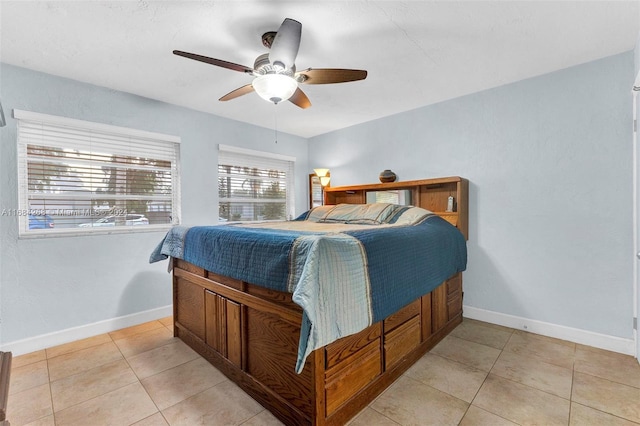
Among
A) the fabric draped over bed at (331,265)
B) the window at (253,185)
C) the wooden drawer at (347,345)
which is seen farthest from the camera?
the window at (253,185)

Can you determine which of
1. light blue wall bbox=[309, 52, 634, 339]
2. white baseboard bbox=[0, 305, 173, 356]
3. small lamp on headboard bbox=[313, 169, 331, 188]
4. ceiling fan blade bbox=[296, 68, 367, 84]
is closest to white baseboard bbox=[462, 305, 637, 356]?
light blue wall bbox=[309, 52, 634, 339]

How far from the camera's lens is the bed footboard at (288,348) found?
145 cm

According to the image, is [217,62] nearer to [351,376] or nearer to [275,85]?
[275,85]

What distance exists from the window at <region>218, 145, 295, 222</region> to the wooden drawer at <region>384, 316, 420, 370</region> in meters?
2.64

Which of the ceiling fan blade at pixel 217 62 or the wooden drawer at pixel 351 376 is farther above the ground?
the ceiling fan blade at pixel 217 62

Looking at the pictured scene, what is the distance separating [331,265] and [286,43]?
127 centimetres

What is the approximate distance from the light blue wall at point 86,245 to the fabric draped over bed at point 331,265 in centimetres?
82

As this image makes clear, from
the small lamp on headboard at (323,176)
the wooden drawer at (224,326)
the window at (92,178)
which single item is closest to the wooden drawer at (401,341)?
the wooden drawer at (224,326)

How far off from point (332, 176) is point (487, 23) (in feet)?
8.89

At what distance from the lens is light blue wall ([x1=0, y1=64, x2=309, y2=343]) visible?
7.57 feet

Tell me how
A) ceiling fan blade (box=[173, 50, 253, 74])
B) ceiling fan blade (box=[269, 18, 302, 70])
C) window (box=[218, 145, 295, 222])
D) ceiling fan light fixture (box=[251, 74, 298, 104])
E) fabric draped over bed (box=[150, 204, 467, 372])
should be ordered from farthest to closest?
window (box=[218, 145, 295, 222]), ceiling fan light fixture (box=[251, 74, 298, 104]), ceiling fan blade (box=[173, 50, 253, 74]), ceiling fan blade (box=[269, 18, 302, 70]), fabric draped over bed (box=[150, 204, 467, 372])

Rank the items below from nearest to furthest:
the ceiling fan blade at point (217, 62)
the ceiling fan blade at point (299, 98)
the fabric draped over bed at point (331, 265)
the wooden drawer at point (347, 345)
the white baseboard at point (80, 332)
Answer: the fabric draped over bed at point (331, 265) < the wooden drawer at point (347, 345) < the ceiling fan blade at point (217, 62) < the ceiling fan blade at point (299, 98) < the white baseboard at point (80, 332)

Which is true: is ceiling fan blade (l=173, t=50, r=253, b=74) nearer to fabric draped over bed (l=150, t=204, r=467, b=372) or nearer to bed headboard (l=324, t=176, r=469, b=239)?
fabric draped over bed (l=150, t=204, r=467, b=372)

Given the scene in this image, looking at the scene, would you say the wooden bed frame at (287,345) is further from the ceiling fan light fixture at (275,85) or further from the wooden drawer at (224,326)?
the ceiling fan light fixture at (275,85)
